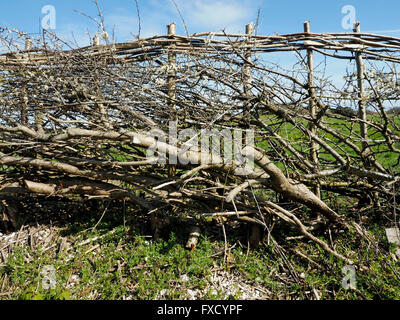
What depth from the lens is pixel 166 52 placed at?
3.65 metres

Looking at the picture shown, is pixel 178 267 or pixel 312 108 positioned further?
pixel 312 108

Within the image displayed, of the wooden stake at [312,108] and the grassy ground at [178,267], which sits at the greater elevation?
the wooden stake at [312,108]

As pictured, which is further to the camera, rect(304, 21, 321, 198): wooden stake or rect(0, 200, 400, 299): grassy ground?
rect(304, 21, 321, 198): wooden stake

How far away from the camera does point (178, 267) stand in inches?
120

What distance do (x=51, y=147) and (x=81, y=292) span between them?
165cm

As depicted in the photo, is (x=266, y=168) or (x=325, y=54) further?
(x=325, y=54)

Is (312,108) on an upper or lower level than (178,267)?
upper

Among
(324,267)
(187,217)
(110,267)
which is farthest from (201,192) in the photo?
(324,267)

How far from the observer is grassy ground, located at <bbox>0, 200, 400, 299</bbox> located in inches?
111

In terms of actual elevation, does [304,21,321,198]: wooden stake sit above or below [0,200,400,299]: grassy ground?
above

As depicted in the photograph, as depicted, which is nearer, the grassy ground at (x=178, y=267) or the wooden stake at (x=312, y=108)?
the grassy ground at (x=178, y=267)

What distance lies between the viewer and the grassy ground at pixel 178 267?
283cm
